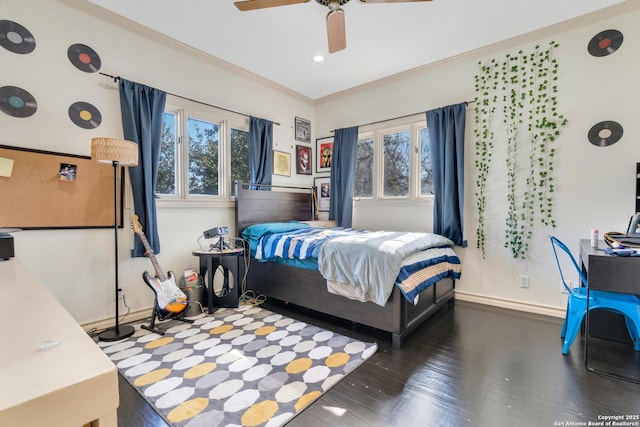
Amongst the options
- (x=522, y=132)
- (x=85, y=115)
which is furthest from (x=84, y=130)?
(x=522, y=132)

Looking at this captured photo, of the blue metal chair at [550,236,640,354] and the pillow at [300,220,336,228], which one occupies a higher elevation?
the pillow at [300,220,336,228]

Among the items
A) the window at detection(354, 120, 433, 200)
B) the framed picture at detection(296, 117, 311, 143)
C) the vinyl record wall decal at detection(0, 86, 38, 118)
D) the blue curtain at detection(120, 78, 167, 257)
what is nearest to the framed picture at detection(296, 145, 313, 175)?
the framed picture at detection(296, 117, 311, 143)

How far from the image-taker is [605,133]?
8.84ft

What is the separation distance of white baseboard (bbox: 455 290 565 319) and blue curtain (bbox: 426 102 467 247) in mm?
599

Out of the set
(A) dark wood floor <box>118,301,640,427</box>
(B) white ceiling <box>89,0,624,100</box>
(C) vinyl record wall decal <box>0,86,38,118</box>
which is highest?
(B) white ceiling <box>89,0,624,100</box>

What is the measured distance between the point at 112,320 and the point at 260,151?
2.41 m

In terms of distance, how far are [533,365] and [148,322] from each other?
124 inches

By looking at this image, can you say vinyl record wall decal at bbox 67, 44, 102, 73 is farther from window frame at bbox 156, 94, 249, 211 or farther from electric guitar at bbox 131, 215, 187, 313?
electric guitar at bbox 131, 215, 187, 313

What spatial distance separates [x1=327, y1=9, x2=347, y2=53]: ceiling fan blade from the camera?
2219 mm

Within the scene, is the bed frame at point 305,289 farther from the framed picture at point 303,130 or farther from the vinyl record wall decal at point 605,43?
the vinyl record wall decal at point 605,43

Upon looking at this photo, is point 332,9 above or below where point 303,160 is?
above

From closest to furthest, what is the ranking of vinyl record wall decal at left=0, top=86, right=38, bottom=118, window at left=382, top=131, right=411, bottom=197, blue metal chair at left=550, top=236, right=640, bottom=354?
blue metal chair at left=550, top=236, right=640, bottom=354 < vinyl record wall decal at left=0, top=86, right=38, bottom=118 < window at left=382, top=131, right=411, bottom=197

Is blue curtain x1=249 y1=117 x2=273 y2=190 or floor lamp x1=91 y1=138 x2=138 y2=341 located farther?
blue curtain x1=249 y1=117 x2=273 y2=190

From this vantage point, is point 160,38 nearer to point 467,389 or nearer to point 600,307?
point 467,389
